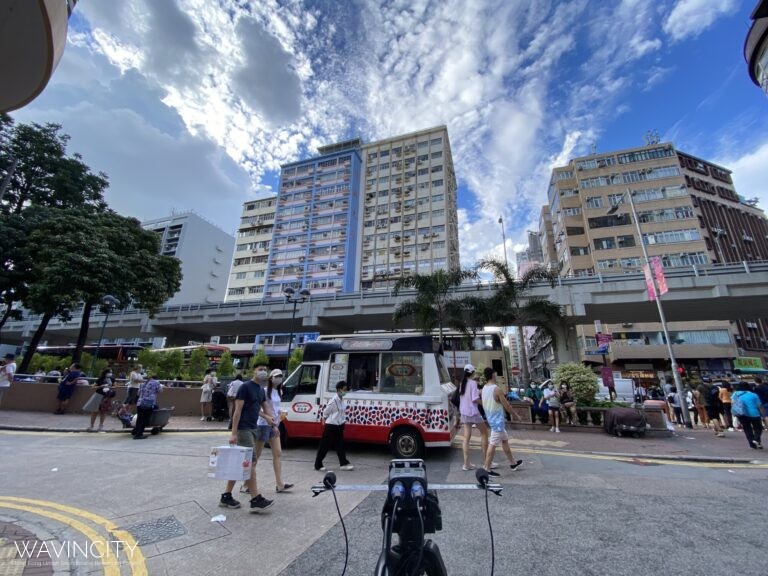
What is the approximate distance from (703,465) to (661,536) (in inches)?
227

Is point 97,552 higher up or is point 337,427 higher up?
point 337,427

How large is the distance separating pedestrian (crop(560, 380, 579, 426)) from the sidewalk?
2.28 feet

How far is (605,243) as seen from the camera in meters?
44.6

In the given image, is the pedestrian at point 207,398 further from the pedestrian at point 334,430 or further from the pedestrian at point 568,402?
the pedestrian at point 568,402

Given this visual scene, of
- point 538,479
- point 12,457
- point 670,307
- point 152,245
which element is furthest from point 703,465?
point 152,245

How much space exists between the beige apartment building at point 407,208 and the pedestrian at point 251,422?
156ft

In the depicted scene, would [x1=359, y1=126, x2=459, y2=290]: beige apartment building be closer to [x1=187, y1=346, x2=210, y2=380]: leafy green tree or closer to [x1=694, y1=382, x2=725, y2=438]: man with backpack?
[x1=187, y1=346, x2=210, y2=380]: leafy green tree

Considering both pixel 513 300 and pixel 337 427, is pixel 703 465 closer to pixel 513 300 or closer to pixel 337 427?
pixel 337 427

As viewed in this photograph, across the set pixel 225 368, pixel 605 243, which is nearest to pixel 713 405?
pixel 225 368

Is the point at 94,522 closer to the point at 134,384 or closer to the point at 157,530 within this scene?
the point at 157,530

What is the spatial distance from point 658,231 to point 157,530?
5484 cm

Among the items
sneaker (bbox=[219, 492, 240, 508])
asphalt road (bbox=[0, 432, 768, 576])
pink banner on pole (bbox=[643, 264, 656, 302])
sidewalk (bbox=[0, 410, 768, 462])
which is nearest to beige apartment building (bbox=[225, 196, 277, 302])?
sidewalk (bbox=[0, 410, 768, 462])

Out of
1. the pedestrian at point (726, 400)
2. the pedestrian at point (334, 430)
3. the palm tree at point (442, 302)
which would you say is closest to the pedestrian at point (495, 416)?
the pedestrian at point (334, 430)

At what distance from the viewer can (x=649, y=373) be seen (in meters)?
37.0
